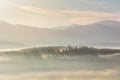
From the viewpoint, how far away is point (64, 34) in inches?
66.9

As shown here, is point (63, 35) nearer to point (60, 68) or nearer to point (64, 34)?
point (64, 34)

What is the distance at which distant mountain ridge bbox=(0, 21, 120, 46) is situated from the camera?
5.41 feet

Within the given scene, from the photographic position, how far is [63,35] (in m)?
1.70

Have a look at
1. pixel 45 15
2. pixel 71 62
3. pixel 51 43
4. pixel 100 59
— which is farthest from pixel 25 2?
pixel 100 59

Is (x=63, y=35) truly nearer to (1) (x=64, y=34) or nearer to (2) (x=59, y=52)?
(1) (x=64, y=34)

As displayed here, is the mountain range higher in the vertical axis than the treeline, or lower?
higher

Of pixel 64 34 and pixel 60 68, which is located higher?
pixel 64 34

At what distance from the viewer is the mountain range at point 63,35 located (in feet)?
5.40

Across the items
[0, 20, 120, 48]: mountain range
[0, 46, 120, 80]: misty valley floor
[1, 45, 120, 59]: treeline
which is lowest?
[0, 46, 120, 80]: misty valley floor

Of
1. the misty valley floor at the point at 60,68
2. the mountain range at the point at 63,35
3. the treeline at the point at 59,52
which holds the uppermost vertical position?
the mountain range at the point at 63,35

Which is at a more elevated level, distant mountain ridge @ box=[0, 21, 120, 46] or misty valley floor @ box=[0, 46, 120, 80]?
distant mountain ridge @ box=[0, 21, 120, 46]

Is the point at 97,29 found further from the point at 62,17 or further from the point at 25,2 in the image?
the point at 25,2

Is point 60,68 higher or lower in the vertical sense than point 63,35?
lower

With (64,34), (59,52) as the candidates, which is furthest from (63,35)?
(59,52)
